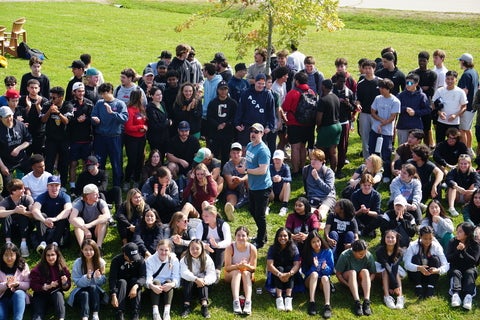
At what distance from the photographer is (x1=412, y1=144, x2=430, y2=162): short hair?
1353 cm

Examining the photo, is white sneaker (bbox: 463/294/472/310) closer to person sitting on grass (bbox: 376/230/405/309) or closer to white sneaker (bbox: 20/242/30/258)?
person sitting on grass (bbox: 376/230/405/309)

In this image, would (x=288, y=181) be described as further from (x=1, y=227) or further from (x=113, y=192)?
(x=1, y=227)

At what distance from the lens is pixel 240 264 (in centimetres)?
1125

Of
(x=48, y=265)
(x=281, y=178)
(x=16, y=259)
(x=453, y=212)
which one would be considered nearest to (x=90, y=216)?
(x=48, y=265)

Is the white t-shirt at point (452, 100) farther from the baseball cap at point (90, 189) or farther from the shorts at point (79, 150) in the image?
the baseball cap at point (90, 189)

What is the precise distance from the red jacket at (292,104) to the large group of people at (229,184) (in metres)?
0.04

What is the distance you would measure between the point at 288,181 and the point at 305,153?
152 cm

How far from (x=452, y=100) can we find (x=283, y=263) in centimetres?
616

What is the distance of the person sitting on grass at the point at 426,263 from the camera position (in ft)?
37.2

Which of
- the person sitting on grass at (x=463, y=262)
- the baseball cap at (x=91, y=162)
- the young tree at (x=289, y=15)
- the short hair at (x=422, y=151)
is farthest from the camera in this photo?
the young tree at (x=289, y=15)

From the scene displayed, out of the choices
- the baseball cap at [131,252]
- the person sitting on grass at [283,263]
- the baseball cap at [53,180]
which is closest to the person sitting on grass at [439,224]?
the person sitting on grass at [283,263]

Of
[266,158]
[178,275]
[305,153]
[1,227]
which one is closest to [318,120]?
[305,153]

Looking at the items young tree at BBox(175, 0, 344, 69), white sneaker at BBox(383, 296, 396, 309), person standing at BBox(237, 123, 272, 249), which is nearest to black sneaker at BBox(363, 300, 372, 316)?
white sneaker at BBox(383, 296, 396, 309)

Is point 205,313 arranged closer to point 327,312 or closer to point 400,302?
point 327,312
